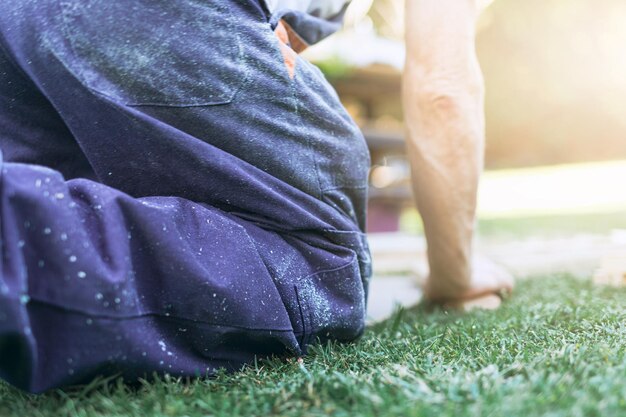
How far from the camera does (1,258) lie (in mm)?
484

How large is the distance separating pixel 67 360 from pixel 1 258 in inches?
4.4

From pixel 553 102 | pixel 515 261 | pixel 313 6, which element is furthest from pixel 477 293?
pixel 553 102

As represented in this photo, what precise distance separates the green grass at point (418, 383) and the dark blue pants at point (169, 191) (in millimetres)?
34

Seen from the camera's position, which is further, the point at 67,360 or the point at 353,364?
the point at 353,364

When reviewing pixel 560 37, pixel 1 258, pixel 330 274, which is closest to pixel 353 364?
pixel 330 274

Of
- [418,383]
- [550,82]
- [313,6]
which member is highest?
[313,6]

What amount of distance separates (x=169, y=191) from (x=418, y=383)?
36 centimetres

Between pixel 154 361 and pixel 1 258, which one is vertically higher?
pixel 1 258

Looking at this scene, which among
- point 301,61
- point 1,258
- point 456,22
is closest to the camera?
point 1,258

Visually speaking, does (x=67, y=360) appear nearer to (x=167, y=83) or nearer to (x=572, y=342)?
(x=167, y=83)

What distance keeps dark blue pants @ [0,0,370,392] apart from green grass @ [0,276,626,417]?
0.03 metres

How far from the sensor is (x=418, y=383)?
54 cm

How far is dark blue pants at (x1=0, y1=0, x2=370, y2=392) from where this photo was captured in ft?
1.75

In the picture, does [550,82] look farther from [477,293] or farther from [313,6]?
[313,6]
